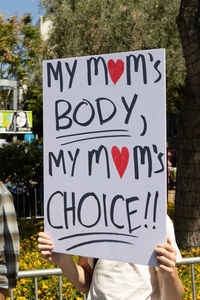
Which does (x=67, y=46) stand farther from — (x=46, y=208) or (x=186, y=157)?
(x=46, y=208)

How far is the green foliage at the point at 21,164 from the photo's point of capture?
1007 cm

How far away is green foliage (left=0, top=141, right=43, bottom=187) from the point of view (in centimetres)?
1007

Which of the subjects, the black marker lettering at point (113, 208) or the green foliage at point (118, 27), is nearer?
the black marker lettering at point (113, 208)

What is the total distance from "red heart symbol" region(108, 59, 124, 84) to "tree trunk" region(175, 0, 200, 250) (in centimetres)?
461

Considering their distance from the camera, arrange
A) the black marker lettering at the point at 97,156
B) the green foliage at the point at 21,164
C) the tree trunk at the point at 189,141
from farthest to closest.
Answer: the green foliage at the point at 21,164, the tree trunk at the point at 189,141, the black marker lettering at the point at 97,156

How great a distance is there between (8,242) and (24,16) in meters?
24.7

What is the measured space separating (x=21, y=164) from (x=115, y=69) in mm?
8474

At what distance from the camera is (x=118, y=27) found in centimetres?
2042

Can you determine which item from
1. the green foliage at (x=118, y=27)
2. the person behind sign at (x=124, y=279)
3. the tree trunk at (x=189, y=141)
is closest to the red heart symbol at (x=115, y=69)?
the person behind sign at (x=124, y=279)

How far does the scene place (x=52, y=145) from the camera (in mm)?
1981

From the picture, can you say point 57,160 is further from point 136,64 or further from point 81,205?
point 136,64

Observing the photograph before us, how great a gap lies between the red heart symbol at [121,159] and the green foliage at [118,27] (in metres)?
18.8

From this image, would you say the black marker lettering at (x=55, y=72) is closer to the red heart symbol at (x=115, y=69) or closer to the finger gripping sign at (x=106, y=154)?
the finger gripping sign at (x=106, y=154)

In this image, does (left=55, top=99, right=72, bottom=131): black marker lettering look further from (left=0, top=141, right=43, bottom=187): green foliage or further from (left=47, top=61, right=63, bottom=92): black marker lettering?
(left=0, top=141, right=43, bottom=187): green foliage
